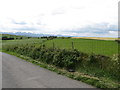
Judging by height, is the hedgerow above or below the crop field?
below

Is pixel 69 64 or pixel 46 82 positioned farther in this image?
pixel 69 64

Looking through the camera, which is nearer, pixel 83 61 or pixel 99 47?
pixel 83 61

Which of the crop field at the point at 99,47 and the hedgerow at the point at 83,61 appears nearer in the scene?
the hedgerow at the point at 83,61

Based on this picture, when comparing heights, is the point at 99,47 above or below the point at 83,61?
above

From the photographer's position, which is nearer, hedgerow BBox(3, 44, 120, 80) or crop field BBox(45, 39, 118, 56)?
hedgerow BBox(3, 44, 120, 80)

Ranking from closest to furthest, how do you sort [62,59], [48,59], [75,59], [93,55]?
1. [93,55]
2. [75,59]
3. [62,59]
4. [48,59]

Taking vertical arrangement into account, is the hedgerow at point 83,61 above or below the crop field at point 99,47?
below

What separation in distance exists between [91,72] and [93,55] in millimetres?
1134

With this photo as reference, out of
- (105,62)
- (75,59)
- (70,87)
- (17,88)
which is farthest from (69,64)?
(17,88)

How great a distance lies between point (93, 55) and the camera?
8133mm

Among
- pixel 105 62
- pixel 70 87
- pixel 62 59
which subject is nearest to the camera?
pixel 70 87

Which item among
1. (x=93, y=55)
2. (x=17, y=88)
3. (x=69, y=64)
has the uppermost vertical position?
(x=93, y=55)

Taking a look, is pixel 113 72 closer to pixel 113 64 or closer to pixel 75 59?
pixel 113 64

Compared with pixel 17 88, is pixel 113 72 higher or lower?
higher
